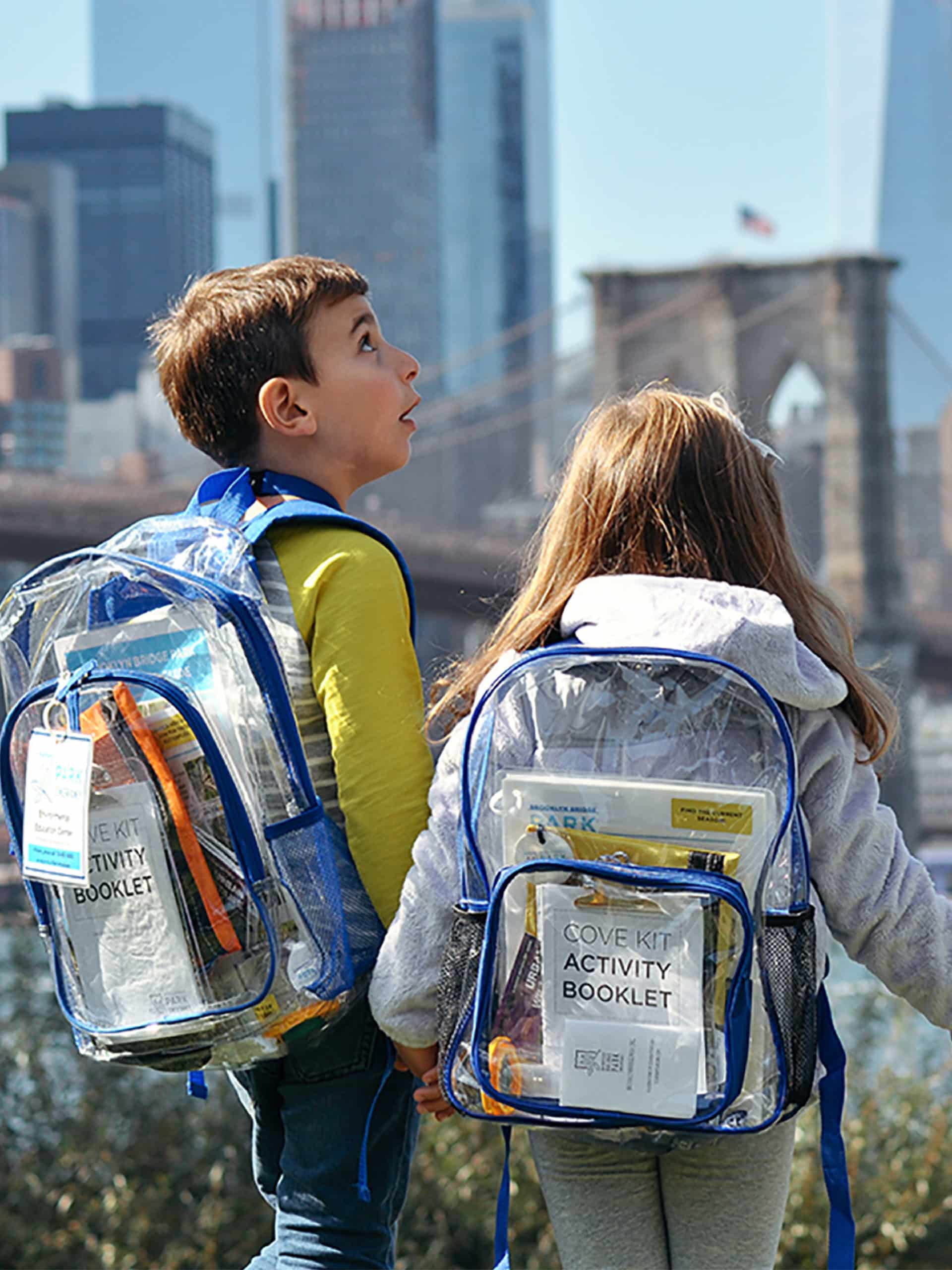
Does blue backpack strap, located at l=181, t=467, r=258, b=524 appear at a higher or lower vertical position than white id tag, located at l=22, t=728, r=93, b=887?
higher

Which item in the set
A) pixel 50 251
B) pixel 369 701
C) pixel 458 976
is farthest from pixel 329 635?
pixel 50 251

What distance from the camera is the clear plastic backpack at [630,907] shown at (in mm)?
1012

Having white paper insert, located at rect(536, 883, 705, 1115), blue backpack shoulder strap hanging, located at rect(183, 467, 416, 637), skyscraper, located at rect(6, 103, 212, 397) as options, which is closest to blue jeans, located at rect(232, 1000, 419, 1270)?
white paper insert, located at rect(536, 883, 705, 1115)

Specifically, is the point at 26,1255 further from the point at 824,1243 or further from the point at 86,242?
the point at 86,242

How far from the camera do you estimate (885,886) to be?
1095 millimetres

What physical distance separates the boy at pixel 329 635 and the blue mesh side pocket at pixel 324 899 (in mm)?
22

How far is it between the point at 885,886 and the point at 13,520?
14014 mm

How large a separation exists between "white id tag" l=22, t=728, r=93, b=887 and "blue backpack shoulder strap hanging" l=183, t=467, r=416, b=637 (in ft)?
0.68

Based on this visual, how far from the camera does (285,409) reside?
128cm

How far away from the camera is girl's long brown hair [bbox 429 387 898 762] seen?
115 cm

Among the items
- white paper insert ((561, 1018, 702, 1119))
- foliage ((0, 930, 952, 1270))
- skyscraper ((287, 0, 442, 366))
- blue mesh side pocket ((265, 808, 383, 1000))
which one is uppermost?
skyscraper ((287, 0, 442, 366))

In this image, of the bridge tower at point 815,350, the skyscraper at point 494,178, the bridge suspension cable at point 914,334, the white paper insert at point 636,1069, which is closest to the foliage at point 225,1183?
the white paper insert at point 636,1069

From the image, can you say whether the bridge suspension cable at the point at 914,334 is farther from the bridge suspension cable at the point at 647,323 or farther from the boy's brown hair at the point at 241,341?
the boy's brown hair at the point at 241,341

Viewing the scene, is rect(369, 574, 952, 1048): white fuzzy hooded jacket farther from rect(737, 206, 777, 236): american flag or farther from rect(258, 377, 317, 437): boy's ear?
rect(737, 206, 777, 236): american flag
